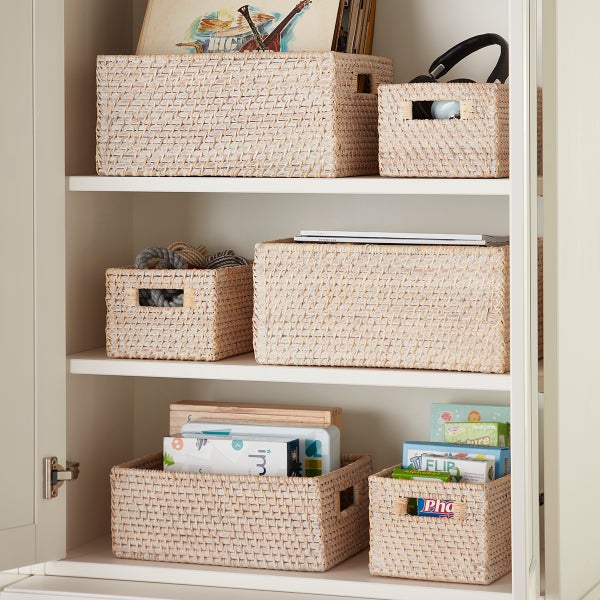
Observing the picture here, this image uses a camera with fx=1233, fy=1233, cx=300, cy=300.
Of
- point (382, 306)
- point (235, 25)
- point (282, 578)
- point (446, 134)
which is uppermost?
point (235, 25)

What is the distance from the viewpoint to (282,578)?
1.88 meters

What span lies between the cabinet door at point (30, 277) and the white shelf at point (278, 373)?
8 centimetres

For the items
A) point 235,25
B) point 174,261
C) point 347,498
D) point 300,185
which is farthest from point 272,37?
point 347,498

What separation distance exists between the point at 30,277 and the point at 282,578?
23.6 inches

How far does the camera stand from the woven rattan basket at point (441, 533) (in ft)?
5.97

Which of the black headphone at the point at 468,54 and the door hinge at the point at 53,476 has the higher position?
the black headphone at the point at 468,54

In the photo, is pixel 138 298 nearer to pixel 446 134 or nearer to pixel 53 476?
pixel 53 476

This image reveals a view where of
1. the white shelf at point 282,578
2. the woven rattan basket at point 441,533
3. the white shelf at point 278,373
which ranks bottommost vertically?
the white shelf at point 282,578

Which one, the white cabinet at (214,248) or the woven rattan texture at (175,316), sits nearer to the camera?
the white cabinet at (214,248)

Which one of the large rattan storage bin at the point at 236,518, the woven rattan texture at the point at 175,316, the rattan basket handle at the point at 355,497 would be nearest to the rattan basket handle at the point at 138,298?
the woven rattan texture at the point at 175,316

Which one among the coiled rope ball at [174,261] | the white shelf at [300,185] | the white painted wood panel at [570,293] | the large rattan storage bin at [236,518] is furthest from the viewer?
the coiled rope ball at [174,261]

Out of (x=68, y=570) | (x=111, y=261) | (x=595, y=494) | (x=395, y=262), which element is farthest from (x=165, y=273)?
(x=595, y=494)

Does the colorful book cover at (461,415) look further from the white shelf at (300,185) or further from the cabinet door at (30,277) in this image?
the cabinet door at (30,277)

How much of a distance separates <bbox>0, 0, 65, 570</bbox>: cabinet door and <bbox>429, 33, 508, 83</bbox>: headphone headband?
1.96 feet
